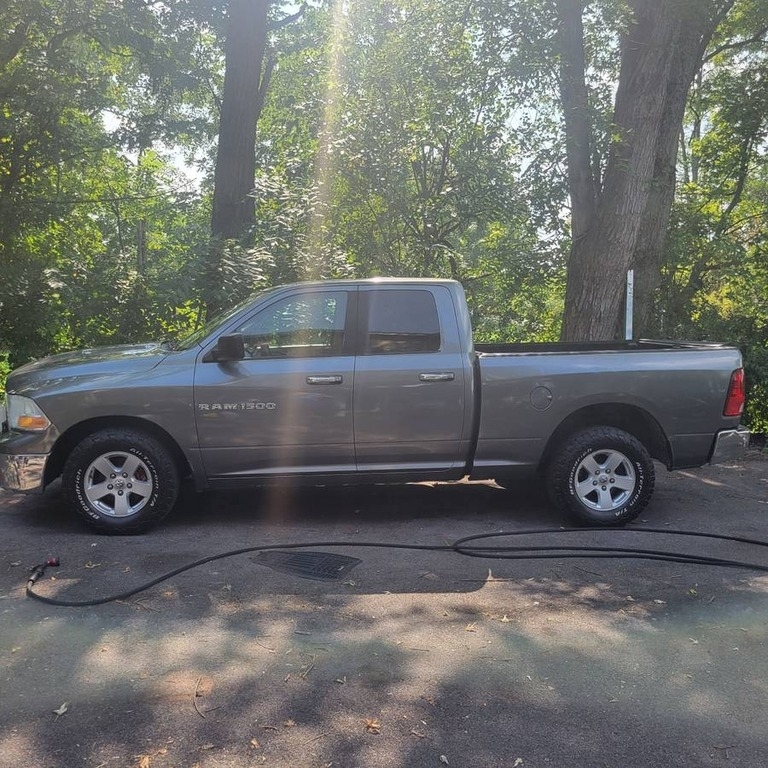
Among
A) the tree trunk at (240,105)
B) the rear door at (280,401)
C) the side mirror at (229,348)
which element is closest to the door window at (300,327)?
the rear door at (280,401)

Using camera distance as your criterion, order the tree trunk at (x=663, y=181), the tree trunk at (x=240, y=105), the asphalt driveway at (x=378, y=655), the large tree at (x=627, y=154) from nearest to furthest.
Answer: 1. the asphalt driveway at (x=378, y=655)
2. the large tree at (x=627, y=154)
3. the tree trunk at (x=663, y=181)
4. the tree trunk at (x=240, y=105)

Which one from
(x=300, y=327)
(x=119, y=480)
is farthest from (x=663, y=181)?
(x=119, y=480)

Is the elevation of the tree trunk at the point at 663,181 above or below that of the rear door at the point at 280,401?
above

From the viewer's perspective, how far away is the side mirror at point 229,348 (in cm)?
566

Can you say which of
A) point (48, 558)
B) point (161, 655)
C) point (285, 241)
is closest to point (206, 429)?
point (48, 558)

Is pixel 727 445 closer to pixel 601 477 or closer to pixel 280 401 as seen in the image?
pixel 601 477

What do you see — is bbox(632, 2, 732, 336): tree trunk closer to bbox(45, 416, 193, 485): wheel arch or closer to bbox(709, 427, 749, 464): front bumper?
bbox(709, 427, 749, 464): front bumper

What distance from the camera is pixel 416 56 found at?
1113 centimetres

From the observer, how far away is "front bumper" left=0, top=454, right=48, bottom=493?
220 inches

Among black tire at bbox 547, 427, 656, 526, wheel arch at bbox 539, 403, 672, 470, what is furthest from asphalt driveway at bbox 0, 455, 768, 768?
wheel arch at bbox 539, 403, 672, 470

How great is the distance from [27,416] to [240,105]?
738 centimetres

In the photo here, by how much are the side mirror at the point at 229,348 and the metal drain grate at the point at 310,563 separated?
1472 millimetres

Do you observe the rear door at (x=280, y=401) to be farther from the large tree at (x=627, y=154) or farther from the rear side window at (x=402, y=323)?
the large tree at (x=627, y=154)

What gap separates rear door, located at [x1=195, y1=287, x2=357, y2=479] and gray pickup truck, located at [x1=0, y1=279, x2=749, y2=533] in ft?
0.04
